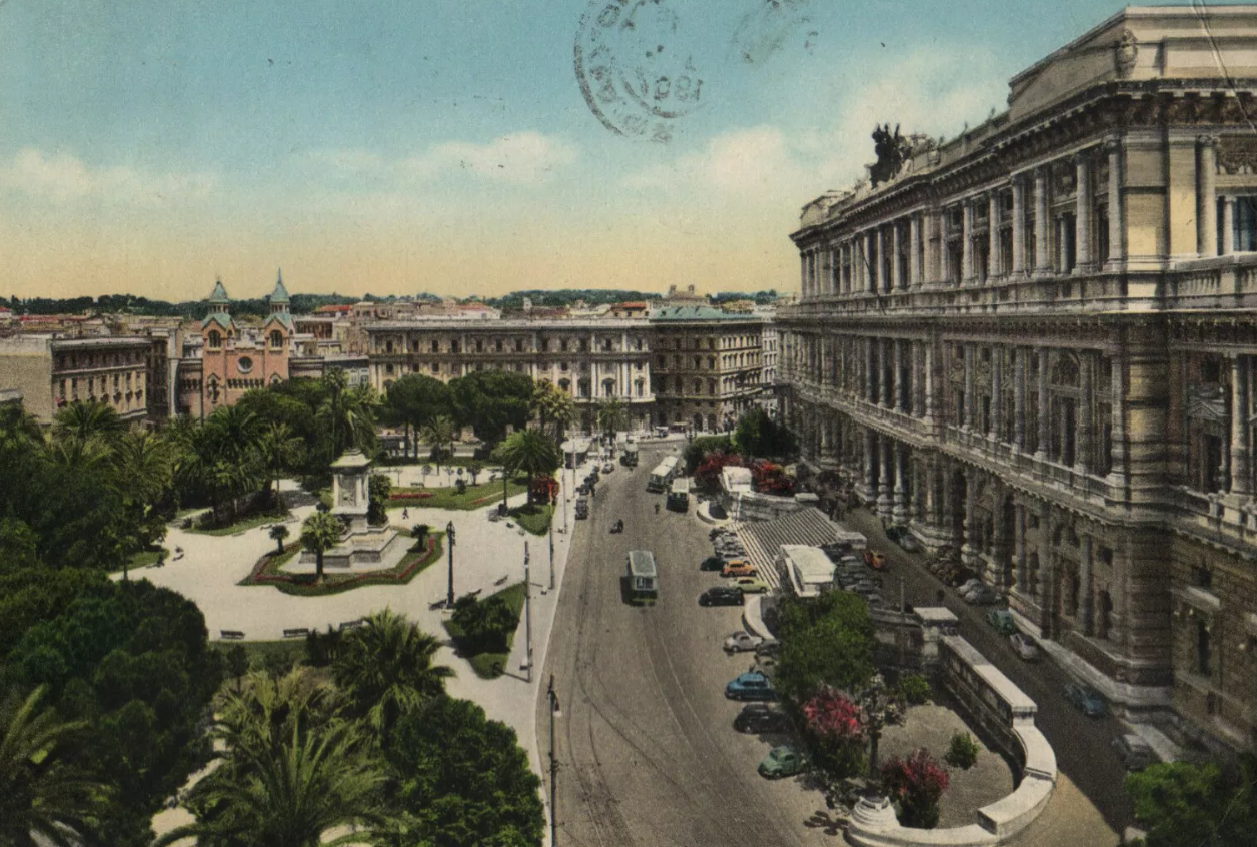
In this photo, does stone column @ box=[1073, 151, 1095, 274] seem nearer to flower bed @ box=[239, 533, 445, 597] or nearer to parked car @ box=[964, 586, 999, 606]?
parked car @ box=[964, 586, 999, 606]

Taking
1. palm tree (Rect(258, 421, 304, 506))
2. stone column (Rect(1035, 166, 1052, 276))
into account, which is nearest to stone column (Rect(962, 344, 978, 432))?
stone column (Rect(1035, 166, 1052, 276))

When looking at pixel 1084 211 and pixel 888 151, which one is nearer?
pixel 1084 211

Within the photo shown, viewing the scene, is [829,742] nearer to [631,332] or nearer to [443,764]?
[443,764]

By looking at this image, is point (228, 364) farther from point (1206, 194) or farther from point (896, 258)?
point (1206, 194)

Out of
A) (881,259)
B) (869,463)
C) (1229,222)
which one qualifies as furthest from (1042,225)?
(869,463)

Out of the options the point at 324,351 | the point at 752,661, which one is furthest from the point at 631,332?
the point at 752,661

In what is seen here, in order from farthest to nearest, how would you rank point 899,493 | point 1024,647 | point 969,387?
point 899,493 → point 969,387 → point 1024,647

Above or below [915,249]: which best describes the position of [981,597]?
below

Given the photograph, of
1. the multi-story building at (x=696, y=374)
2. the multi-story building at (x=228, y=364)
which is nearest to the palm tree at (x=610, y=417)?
the multi-story building at (x=696, y=374)
